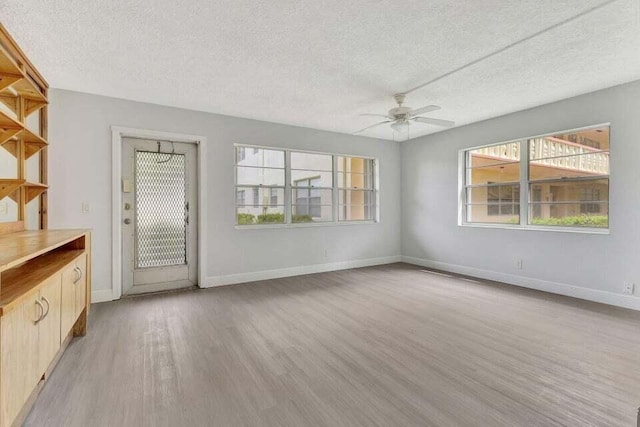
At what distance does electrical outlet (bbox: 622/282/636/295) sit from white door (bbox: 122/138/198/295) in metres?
5.63

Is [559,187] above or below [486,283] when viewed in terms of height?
above

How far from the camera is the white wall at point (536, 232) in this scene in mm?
3543

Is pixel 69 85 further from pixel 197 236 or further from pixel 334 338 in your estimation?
pixel 334 338

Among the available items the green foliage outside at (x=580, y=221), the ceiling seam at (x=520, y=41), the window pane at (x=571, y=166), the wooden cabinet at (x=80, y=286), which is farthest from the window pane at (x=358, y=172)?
the wooden cabinet at (x=80, y=286)

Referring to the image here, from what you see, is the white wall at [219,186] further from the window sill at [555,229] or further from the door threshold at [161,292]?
the window sill at [555,229]

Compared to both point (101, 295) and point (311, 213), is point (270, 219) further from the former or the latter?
point (101, 295)

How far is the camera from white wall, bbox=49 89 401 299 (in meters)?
3.68

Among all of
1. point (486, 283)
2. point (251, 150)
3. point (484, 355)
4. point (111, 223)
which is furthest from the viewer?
point (251, 150)

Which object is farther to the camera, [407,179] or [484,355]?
[407,179]

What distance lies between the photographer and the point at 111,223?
3885mm

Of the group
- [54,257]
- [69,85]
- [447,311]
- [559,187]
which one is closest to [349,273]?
[447,311]

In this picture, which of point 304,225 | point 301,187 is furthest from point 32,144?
point 304,225

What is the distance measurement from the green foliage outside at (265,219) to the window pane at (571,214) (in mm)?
3703

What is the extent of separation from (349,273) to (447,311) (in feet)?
7.19
